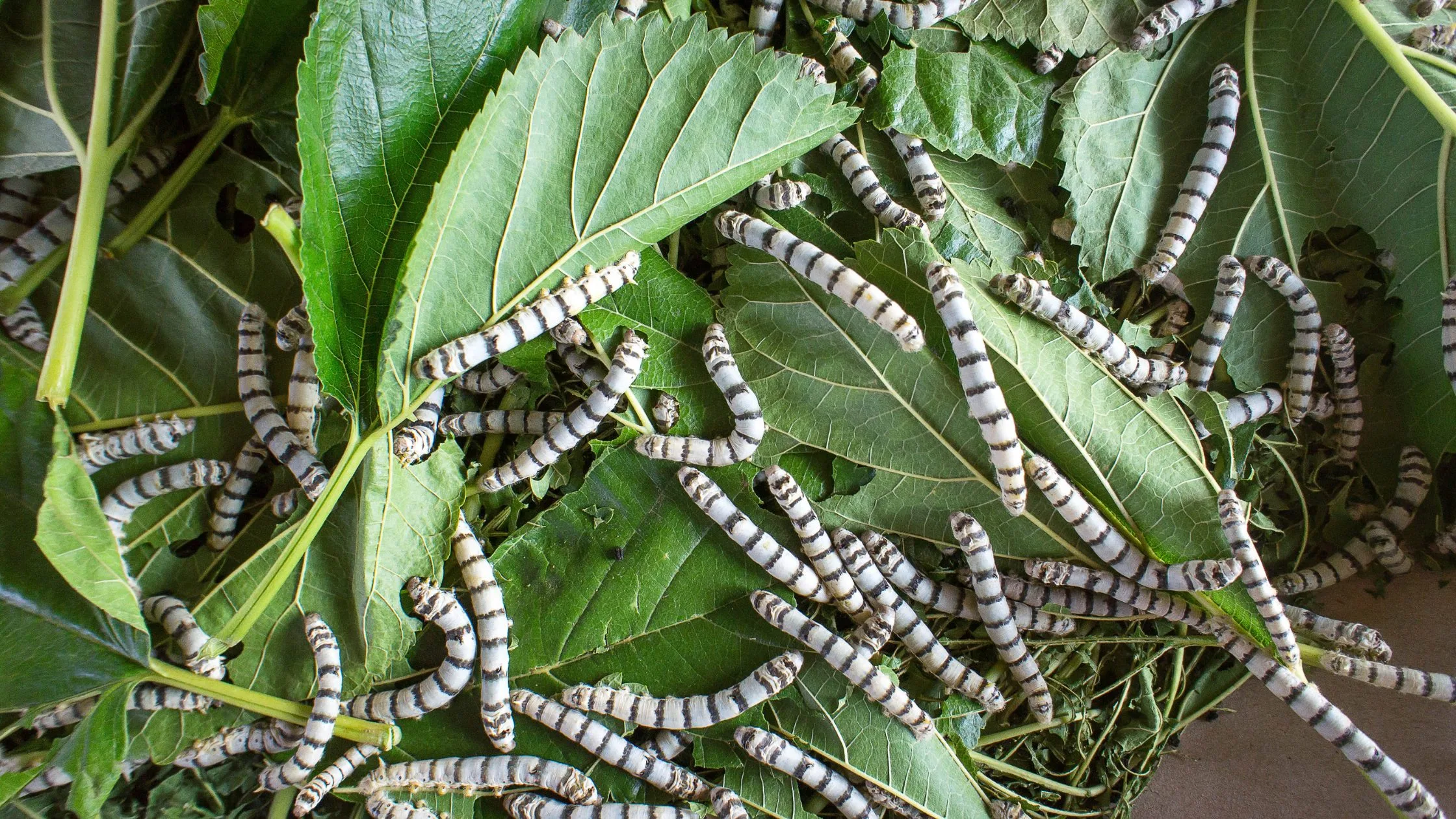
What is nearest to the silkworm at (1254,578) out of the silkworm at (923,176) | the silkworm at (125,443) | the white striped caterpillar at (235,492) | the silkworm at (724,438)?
the silkworm at (923,176)

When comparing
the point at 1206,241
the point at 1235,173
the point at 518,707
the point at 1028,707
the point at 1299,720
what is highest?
the point at 1235,173

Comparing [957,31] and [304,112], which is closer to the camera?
[304,112]

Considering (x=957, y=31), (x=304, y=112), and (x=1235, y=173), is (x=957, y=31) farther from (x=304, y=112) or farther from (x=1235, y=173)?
(x=304, y=112)

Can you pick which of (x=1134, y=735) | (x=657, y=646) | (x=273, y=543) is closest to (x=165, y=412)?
(x=273, y=543)

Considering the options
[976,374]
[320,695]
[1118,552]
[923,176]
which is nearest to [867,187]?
[923,176]

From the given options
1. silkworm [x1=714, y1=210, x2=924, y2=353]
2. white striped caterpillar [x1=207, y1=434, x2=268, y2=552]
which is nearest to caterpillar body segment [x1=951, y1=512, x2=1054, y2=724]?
silkworm [x1=714, y1=210, x2=924, y2=353]

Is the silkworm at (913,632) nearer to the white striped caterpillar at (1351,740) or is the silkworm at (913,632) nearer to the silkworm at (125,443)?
the white striped caterpillar at (1351,740)

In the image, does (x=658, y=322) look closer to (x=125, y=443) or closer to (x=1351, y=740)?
(x=125, y=443)
